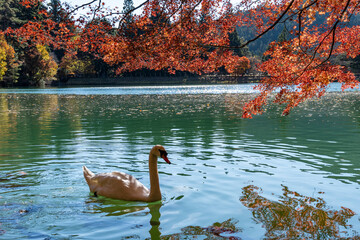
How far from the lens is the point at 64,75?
9850 cm

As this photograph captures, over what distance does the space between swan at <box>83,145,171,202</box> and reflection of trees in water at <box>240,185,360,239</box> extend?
1.79 metres

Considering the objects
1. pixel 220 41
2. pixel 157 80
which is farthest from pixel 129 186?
pixel 157 80

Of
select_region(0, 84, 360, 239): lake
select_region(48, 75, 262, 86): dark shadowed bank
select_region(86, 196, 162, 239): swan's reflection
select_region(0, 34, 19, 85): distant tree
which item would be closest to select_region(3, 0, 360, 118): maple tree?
select_region(0, 84, 360, 239): lake

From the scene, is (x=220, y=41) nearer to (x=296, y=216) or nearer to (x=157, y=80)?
(x=296, y=216)

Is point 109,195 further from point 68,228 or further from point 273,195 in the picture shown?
point 273,195

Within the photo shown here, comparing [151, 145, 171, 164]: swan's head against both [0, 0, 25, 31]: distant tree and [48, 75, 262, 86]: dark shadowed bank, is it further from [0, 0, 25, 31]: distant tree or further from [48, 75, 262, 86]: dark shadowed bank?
[48, 75, 262, 86]: dark shadowed bank

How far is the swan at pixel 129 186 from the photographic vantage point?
23.4 feet

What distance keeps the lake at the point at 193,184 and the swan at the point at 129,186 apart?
0.49 ft

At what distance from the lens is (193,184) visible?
8.55m

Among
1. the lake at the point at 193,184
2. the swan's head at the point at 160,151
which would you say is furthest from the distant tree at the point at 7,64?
the swan's head at the point at 160,151

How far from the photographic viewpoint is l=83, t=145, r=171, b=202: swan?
713cm

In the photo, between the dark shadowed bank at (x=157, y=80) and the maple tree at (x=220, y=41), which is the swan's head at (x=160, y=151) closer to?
the maple tree at (x=220, y=41)

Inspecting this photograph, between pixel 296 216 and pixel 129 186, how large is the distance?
10.6ft

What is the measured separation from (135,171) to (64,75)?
94365 millimetres
